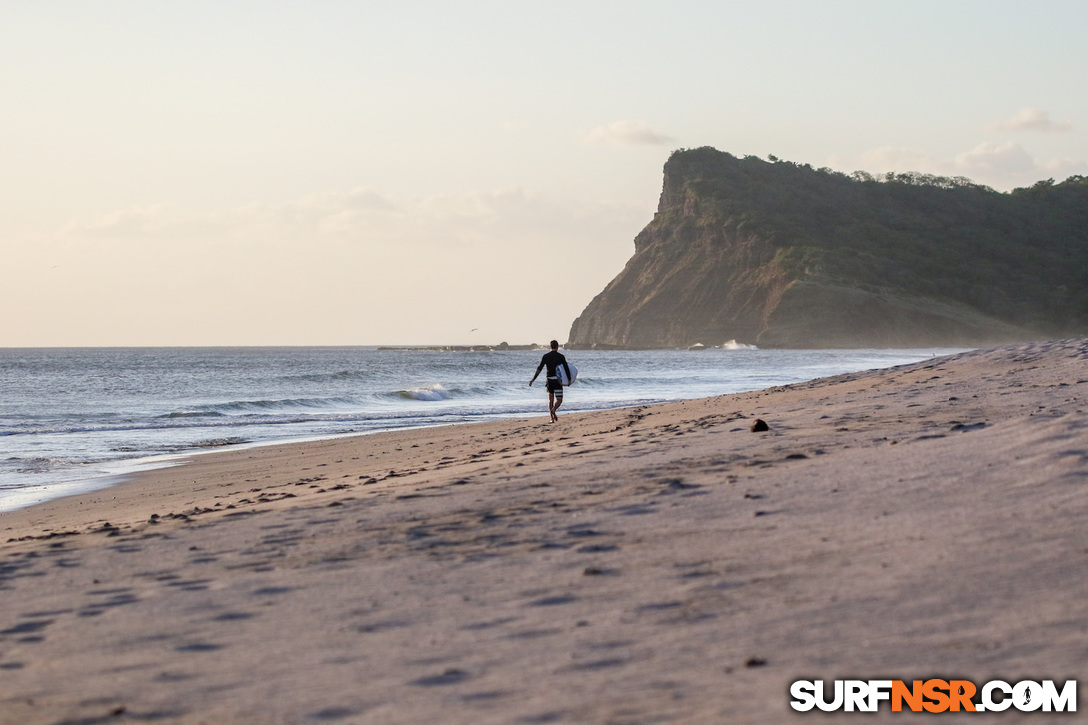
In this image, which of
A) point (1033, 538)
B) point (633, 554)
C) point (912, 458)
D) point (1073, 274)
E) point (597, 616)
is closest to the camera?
point (597, 616)

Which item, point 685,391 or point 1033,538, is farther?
point 685,391

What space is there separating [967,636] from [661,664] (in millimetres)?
1147

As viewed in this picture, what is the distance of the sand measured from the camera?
148 inches

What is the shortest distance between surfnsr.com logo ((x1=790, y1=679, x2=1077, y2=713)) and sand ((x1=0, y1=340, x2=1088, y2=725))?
0.07 meters

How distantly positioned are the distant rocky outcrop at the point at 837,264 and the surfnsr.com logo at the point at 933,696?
395 ft

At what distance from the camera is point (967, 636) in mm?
3854

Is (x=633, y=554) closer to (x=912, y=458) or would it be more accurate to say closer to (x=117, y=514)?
(x=912, y=458)

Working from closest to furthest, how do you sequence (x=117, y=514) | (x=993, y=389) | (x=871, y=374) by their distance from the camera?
(x=117, y=514)
(x=993, y=389)
(x=871, y=374)

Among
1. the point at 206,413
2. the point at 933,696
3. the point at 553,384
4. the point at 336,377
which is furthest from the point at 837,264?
the point at 933,696

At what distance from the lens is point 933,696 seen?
11.3 feet

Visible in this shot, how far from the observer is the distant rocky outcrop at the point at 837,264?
125 meters

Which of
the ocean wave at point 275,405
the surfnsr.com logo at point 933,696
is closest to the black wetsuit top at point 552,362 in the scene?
the ocean wave at point 275,405

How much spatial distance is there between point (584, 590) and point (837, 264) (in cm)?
13487

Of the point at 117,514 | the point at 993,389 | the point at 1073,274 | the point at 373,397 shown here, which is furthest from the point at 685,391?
the point at 1073,274
